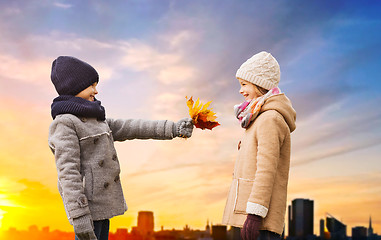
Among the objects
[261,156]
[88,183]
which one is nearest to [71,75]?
[88,183]

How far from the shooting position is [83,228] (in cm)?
326

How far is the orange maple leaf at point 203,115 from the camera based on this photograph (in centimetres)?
388

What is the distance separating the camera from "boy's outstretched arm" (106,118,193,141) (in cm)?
398

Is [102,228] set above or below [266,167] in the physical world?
below

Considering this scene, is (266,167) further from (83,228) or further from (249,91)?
(83,228)

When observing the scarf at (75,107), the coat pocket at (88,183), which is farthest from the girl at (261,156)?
the scarf at (75,107)

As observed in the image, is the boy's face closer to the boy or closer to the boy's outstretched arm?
the boy

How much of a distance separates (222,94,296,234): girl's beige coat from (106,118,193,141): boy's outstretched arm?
0.71 m

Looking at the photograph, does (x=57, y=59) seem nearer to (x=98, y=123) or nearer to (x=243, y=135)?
(x=98, y=123)

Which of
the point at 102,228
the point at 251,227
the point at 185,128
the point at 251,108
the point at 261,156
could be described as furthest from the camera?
the point at 185,128

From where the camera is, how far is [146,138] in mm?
4094

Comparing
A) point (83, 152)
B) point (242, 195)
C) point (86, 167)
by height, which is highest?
point (83, 152)

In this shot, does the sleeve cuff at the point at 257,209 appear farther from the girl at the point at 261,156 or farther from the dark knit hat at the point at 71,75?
the dark knit hat at the point at 71,75

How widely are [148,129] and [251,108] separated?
1071 millimetres
